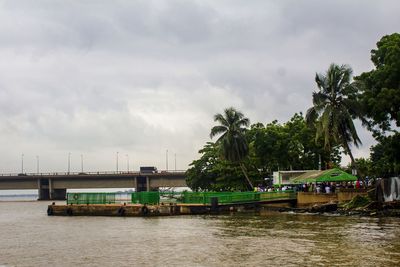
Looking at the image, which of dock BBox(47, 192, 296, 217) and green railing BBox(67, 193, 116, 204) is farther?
green railing BBox(67, 193, 116, 204)

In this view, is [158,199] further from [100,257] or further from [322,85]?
[100,257]

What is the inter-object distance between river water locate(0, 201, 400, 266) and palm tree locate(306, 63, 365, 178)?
54.2 ft

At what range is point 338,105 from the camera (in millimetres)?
50781

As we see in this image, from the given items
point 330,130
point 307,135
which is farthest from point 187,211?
point 307,135

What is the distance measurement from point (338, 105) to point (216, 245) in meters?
31.5

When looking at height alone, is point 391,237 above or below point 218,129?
below

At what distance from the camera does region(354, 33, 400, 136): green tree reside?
37.4 metres

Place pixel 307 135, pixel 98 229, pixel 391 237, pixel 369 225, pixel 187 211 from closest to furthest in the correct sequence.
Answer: pixel 391 237
pixel 369 225
pixel 98 229
pixel 187 211
pixel 307 135

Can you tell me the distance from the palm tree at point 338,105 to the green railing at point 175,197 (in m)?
9.25

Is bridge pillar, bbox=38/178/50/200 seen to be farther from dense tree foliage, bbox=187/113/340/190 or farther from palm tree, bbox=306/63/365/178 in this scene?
palm tree, bbox=306/63/365/178

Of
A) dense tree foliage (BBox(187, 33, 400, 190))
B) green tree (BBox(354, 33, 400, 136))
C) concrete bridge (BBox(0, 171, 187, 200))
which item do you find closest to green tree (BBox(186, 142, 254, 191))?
dense tree foliage (BBox(187, 33, 400, 190))

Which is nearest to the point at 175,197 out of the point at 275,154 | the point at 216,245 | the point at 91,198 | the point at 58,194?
the point at 91,198

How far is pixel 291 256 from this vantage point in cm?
1928

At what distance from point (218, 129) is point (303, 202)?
1900 cm
